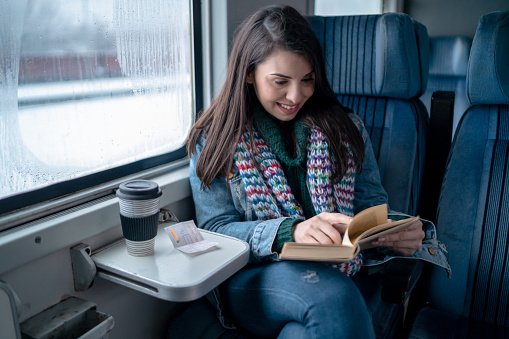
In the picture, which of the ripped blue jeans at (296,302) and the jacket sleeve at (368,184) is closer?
the ripped blue jeans at (296,302)

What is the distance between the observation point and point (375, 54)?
67.6 inches

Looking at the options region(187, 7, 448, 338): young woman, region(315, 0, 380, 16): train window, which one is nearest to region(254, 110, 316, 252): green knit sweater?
region(187, 7, 448, 338): young woman

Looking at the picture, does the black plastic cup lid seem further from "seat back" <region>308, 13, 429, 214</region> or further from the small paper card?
"seat back" <region>308, 13, 429, 214</region>

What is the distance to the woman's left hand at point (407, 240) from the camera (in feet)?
4.43

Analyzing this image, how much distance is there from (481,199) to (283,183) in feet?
2.31

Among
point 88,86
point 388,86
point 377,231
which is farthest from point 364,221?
point 88,86

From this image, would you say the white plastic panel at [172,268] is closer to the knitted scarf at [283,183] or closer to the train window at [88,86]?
the knitted scarf at [283,183]

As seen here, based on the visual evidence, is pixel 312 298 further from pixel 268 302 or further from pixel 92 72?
pixel 92 72

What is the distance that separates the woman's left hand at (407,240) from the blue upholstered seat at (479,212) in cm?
27

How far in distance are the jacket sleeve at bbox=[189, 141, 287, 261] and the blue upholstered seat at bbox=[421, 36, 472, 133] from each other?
2.85 metres

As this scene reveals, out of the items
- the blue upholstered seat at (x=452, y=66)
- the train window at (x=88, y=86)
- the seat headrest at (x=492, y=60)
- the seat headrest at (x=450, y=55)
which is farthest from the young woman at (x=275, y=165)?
the seat headrest at (x=450, y=55)

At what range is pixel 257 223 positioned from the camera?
1385 mm

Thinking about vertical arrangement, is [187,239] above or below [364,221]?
below

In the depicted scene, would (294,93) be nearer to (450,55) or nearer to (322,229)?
(322,229)
